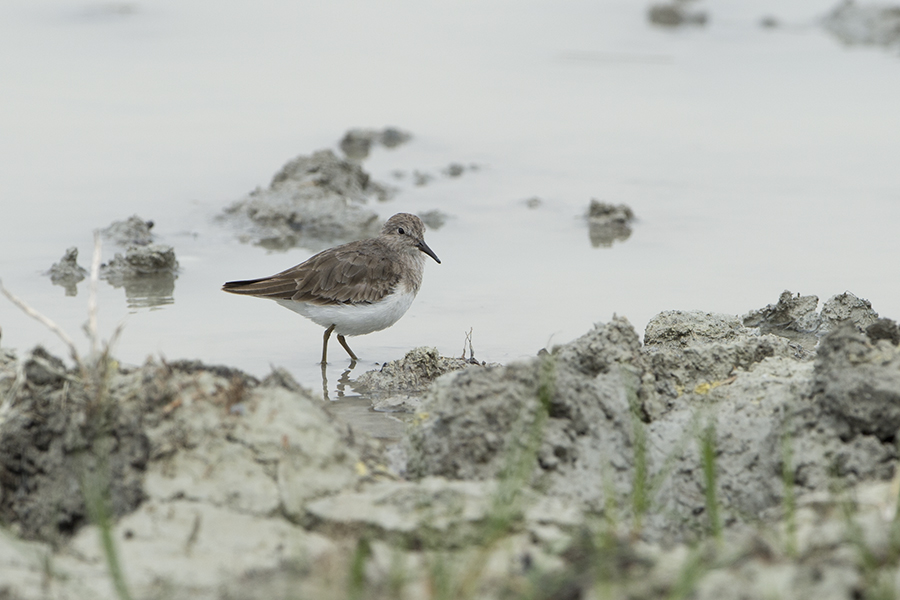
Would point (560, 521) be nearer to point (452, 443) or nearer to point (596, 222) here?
point (452, 443)

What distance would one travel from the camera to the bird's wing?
7.55 metres

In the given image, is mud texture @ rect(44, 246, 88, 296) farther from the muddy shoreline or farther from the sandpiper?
the muddy shoreline

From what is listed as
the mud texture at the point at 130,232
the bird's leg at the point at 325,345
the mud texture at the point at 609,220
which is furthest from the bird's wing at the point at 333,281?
the mud texture at the point at 609,220

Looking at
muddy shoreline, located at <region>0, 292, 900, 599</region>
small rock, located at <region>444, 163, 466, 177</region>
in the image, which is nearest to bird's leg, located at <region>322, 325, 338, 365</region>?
muddy shoreline, located at <region>0, 292, 900, 599</region>

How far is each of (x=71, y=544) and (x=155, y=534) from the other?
266 mm

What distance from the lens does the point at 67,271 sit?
8445mm

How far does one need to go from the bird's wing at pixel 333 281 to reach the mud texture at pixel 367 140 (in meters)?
4.90

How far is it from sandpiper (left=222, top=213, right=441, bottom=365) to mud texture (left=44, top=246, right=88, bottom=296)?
5.24 feet

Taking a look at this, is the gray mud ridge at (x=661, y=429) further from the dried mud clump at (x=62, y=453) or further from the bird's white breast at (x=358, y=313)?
the bird's white breast at (x=358, y=313)

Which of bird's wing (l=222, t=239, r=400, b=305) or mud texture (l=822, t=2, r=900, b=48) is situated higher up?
mud texture (l=822, t=2, r=900, b=48)

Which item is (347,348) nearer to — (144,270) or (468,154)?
(144,270)

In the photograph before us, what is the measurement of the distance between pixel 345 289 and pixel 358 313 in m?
0.26

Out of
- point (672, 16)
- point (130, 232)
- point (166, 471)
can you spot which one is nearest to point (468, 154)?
point (130, 232)

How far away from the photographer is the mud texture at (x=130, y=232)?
9.42 metres
